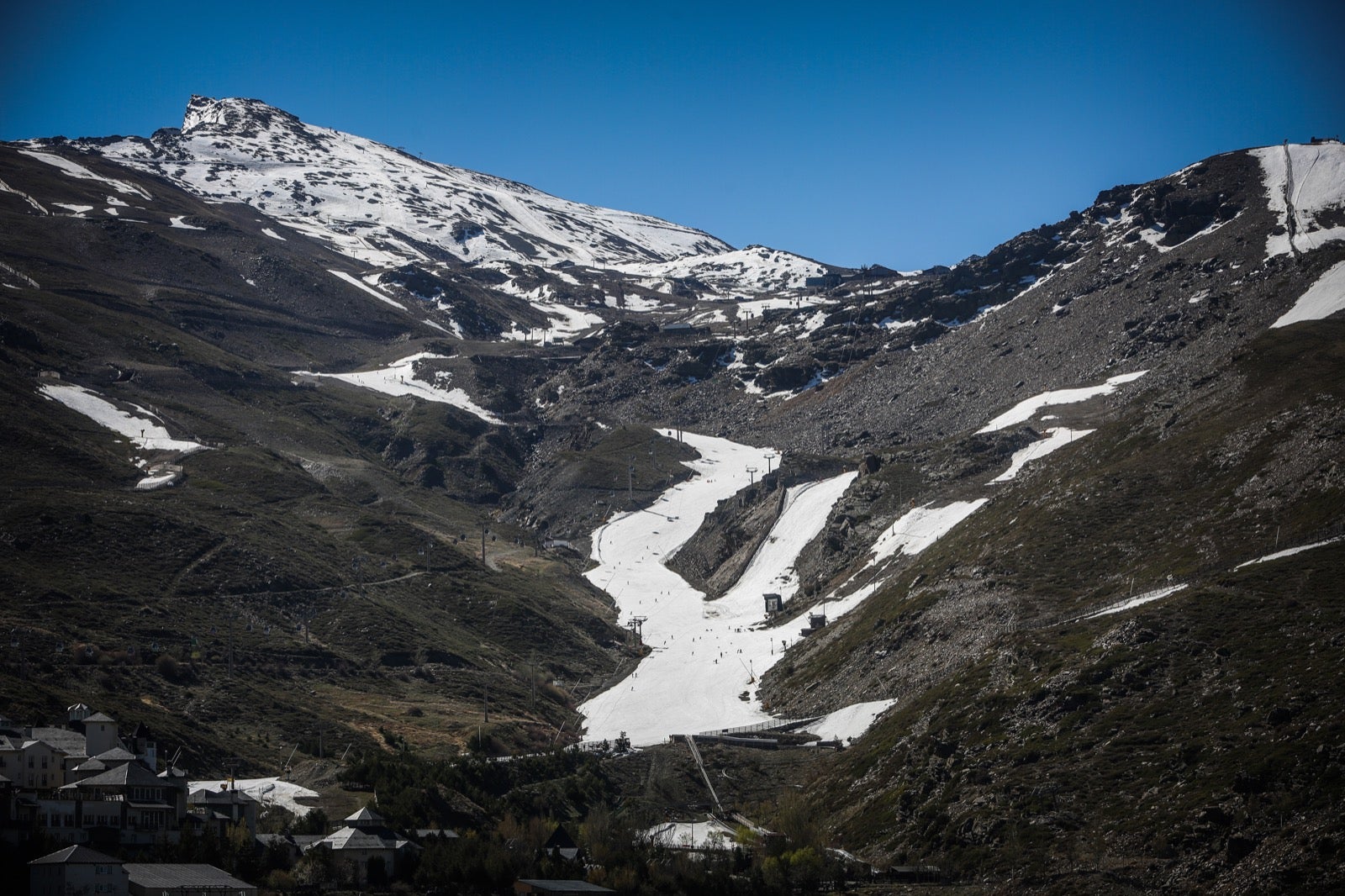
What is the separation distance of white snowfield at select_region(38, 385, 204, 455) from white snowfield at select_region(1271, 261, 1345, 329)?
134932 millimetres

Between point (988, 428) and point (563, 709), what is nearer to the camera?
point (563, 709)

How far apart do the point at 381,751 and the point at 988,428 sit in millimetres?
110672

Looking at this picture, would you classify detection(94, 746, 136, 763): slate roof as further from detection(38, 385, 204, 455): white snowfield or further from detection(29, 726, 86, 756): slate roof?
detection(38, 385, 204, 455): white snowfield

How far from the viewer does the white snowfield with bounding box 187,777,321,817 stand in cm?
6938

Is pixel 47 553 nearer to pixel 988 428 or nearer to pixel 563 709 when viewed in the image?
pixel 563 709

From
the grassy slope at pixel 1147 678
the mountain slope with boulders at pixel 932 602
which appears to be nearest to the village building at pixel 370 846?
the mountain slope with boulders at pixel 932 602

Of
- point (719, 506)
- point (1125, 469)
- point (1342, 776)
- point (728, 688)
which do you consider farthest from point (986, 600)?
point (719, 506)

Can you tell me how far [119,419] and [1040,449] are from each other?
382ft

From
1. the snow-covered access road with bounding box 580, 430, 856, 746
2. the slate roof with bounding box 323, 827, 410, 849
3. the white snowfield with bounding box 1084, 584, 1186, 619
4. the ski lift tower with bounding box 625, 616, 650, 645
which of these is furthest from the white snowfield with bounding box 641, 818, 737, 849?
the ski lift tower with bounding box 625, 616, 650, 645

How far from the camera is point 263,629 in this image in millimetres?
116438

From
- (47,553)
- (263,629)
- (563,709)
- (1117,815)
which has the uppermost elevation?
(47,553)

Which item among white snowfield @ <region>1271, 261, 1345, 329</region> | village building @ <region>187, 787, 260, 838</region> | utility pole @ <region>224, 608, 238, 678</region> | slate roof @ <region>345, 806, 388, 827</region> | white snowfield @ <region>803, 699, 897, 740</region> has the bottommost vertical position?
white snowfield @ <region>803, 699, 897, 740</region>

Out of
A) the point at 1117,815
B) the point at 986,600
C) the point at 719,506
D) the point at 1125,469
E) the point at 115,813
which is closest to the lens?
the point at 115,813

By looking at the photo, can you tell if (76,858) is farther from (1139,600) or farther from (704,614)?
(704,614)
